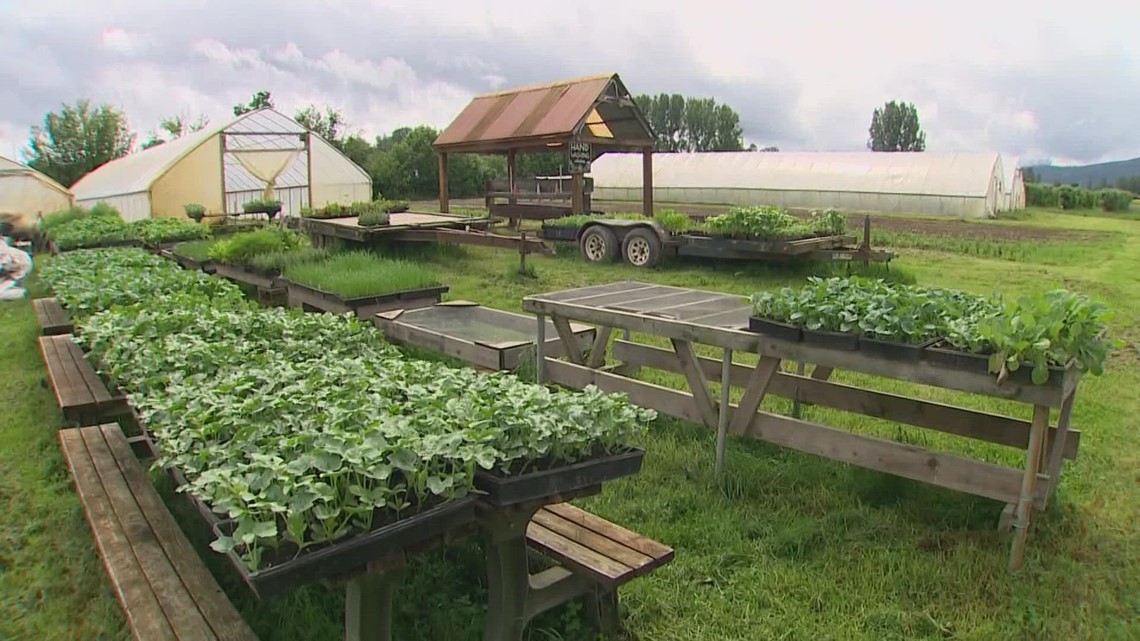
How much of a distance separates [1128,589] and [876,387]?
2788mm

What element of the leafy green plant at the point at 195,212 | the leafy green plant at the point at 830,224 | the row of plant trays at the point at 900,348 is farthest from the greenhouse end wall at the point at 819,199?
the row of plant trays at the point at 900,348

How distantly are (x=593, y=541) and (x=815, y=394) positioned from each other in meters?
2.23

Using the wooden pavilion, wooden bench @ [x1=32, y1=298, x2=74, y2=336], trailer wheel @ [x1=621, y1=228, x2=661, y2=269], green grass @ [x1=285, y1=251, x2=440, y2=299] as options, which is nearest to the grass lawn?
wooden bench @ [x1=32, y1=298, x2=74, y2=336]

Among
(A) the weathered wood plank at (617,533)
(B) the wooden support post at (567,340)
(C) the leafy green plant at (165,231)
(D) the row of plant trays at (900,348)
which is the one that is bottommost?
(A) the weathered wood plank at (617,533)

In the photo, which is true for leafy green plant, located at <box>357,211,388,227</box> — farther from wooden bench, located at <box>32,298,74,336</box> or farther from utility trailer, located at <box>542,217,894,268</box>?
wooden bench, located at <box>32,298,74,336</box>

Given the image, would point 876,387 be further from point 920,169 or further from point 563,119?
point 920,169

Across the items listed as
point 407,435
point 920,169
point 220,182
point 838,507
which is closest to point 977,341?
point 838,507

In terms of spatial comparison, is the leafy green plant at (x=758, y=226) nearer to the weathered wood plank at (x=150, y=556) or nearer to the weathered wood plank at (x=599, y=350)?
the weathered wood plank at (x=599, y=350)

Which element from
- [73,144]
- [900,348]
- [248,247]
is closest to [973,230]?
[248,247]

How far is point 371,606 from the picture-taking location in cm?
226

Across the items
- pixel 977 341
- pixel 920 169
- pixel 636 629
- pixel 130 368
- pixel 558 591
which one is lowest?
pixel 636 629

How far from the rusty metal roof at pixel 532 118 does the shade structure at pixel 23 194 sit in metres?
15.1

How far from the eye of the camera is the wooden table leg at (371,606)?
2.23 meters

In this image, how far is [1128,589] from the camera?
3264mm
